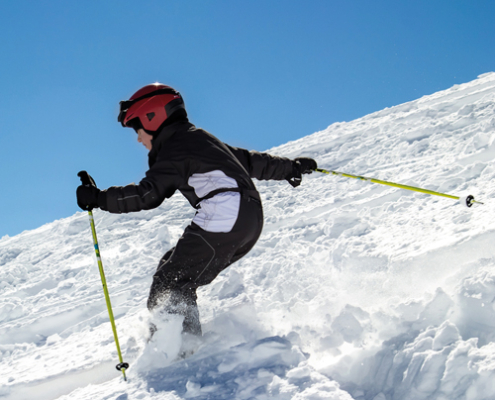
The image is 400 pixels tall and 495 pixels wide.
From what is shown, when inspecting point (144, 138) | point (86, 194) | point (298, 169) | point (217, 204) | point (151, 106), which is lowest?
point (217, 204)

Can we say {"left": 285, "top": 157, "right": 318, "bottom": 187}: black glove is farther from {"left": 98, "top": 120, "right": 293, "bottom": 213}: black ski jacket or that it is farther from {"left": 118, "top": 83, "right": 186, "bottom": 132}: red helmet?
{"left": 118, "top": 83, "right": 186, "bottom": 132}: red helmet

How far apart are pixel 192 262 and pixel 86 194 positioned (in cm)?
86

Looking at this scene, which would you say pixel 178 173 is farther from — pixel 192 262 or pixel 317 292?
pixel 317 292

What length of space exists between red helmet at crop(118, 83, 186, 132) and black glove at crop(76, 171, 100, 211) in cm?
53

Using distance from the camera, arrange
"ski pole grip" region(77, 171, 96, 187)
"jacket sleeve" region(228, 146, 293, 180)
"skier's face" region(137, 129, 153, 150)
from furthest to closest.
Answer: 1. "jacket sleeve" region(228, 146, 293, 180)
2. "skier's face" region(137, 129, 153, 150)
3. "ski pole grip" region(77, 171, 96, 187)

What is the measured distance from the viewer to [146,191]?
115 inches

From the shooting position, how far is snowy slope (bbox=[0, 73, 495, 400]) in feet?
7.80

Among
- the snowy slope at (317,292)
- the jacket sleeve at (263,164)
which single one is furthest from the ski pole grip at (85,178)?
the snowy slope at (317,292)

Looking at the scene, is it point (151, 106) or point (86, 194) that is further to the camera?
point (151, 106)

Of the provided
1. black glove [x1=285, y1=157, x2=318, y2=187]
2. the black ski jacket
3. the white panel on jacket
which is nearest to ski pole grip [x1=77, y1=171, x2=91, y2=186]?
the black ski jacket

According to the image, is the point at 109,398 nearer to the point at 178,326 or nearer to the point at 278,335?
the point at 178,326

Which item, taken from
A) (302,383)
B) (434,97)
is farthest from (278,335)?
(434,97)

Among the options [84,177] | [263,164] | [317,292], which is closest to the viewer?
[84,177]

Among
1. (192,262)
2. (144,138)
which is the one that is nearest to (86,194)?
(144,138)
